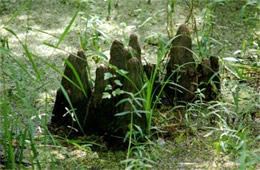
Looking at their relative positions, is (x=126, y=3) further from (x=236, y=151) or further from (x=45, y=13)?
(x=236, y=151)

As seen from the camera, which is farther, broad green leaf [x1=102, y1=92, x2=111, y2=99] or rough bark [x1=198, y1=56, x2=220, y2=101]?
rough bark [x1=198, y1=56, x2=220, y2=101]

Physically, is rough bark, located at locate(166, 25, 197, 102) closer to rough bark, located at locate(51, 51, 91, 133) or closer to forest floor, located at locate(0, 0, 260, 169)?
forest floor, located at locate(0, 0, 260, 169)

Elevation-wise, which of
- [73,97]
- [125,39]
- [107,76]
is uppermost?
[125,39]

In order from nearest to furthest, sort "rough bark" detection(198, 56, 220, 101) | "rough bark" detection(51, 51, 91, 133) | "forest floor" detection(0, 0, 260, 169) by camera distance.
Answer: "forest floor" detection(0, 0, 260, 169), "rough bark" detection(51, 51, 91, 133), "rough bark" detection(198, 56, 220, 101)

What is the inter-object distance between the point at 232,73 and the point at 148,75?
26.2 inches

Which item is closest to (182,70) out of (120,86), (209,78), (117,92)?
(209,78)

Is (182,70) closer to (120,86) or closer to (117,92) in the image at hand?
(120,86)

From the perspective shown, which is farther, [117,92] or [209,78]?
[209,78]

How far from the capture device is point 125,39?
352 centimetres

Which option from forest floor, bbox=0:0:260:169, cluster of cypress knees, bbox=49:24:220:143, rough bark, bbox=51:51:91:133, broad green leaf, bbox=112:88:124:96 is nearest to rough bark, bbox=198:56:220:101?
cluster of cypress knees, bbox=49:24:220:143

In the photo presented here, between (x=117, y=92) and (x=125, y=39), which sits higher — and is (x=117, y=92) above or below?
below

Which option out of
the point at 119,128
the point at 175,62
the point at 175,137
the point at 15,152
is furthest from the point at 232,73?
the point at 15,152

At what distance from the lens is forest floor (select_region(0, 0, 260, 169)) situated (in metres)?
2.81

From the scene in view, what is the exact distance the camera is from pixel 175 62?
10.9 ft
